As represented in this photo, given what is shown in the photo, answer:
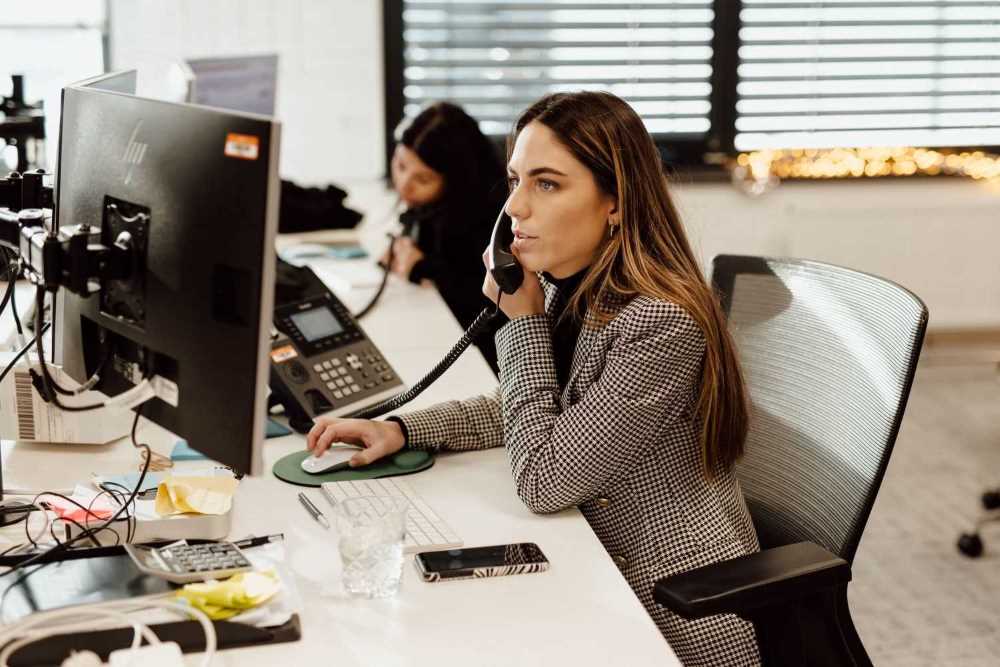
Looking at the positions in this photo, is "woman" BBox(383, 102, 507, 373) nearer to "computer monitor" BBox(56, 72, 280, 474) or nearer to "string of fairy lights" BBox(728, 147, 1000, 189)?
"computer monitor" BBox(56, 72, 280, 474)

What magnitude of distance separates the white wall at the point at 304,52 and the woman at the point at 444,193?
1.12 meters

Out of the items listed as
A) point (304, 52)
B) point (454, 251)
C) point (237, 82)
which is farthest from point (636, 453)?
point (304, 52)

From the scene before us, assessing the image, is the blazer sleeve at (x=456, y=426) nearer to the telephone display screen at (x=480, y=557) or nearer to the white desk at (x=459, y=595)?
the white desk at (x=459, y=595)

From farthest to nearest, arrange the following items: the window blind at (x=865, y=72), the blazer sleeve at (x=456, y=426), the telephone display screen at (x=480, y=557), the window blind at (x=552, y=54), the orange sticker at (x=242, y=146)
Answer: the window blind at (x=865, y=72), the window blind at (x=552, y=54), the blazer sleeve at (x=456, y=426), the telephone display screen at (x=480, y=557), the orange sticker at (x=242, y=146)

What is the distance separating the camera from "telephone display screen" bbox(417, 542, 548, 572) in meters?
1.32

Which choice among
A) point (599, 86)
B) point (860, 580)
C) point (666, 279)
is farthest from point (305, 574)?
point (599, 86)

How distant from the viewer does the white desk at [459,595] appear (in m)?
1.14

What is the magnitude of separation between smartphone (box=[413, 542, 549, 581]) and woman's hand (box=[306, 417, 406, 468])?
322mm

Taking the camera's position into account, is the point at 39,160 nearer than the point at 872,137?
Yes

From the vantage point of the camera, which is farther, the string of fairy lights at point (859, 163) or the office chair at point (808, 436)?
the string of fairy lights at point (859, 163)

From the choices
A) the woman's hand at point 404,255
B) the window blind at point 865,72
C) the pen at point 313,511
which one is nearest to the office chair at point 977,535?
the woman's hand at point 404,255

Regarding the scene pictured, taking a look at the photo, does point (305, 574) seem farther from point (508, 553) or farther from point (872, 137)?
point (872, 137)

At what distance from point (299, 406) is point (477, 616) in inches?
27.9

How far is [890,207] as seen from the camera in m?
4.45
